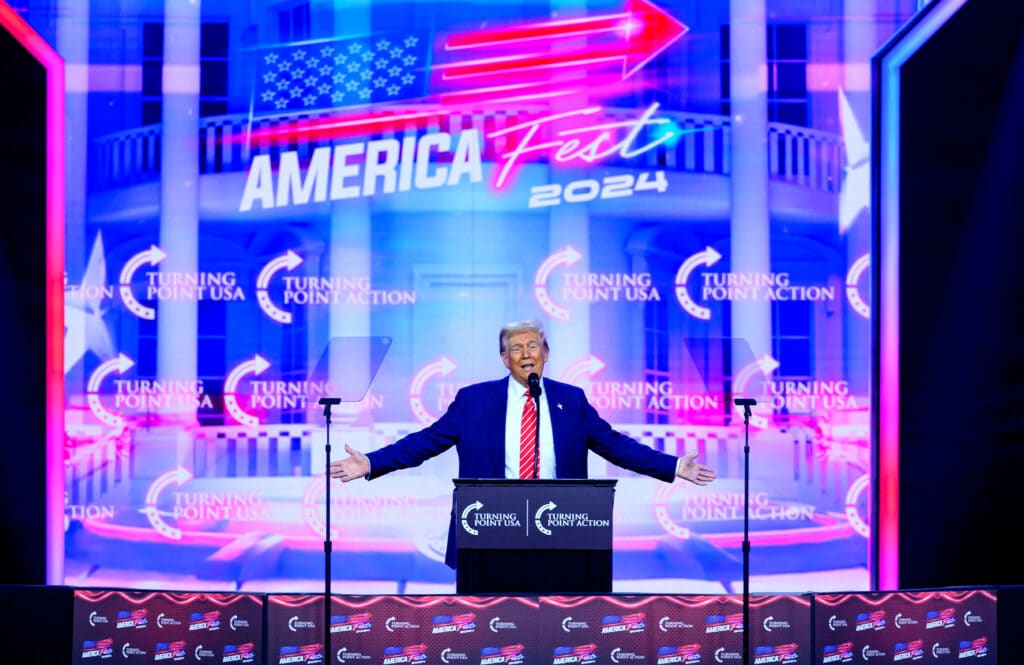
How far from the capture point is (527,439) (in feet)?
12.8

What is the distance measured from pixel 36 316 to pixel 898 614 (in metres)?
4.58

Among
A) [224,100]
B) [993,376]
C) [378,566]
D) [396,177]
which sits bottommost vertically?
[378,566]

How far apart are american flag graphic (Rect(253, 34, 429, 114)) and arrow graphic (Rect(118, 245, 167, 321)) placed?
3.16 ft

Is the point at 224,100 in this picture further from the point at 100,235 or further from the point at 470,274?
the point at 470,274

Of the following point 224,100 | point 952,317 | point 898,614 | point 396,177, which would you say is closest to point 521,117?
point 396,177

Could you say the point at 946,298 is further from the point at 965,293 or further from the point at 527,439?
the point at 527,439

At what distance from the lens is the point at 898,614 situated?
4.07 metres

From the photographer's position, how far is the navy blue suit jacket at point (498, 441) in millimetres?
3914

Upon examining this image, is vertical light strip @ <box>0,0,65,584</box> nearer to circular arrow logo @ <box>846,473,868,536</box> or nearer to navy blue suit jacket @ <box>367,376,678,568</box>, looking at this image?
navy blue suit jacket @ <box>367,376,678,568</box>

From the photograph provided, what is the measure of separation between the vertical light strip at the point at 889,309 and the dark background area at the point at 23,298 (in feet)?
15.1

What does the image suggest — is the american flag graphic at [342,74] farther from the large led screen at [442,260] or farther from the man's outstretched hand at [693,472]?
the man's outstretched hand at [693,472]

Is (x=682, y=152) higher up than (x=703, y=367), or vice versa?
(x=682, y=152)

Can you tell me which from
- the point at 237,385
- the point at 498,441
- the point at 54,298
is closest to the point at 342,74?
the point at 237,385

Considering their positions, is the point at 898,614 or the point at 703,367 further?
the point at 703,367
